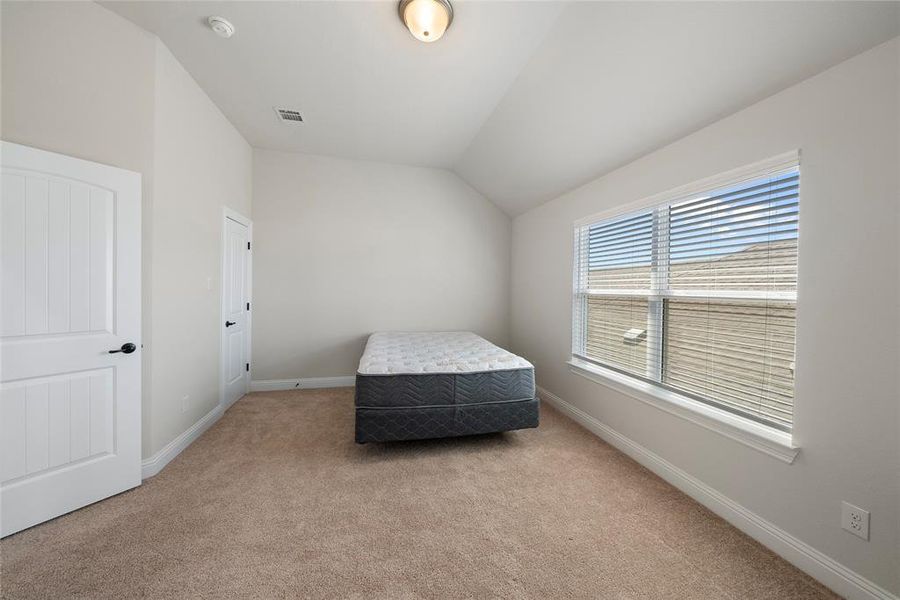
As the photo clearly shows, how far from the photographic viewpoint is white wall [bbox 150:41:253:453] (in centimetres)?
214

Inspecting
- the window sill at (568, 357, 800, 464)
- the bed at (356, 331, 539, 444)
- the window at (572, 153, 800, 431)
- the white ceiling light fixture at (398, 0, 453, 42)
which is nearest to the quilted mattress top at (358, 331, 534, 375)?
the bed at (356, 331, 539, 444)

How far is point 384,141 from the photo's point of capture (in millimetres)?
3479

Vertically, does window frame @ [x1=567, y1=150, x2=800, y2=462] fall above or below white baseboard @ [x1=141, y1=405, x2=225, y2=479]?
above

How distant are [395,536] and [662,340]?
2.14 metres

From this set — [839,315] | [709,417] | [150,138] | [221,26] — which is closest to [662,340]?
[709,417]

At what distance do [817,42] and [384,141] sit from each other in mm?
3205

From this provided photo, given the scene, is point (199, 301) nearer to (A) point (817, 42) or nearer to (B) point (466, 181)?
(B) point (466, 181)

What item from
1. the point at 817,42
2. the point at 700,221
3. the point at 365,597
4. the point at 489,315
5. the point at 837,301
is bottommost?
the point at 365,597

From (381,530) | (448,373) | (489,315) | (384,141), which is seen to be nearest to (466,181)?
(384,141)

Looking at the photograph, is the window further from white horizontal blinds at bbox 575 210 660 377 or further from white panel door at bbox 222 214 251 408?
white panel door at bbox 222 214 251 408

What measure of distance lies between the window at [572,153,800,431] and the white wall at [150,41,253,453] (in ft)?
11.2

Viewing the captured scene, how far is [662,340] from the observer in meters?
2.27

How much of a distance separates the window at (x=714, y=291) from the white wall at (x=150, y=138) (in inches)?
135

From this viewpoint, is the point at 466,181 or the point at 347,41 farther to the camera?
the point at 466,181
